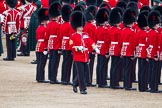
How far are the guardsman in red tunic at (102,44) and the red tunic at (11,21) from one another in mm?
4477

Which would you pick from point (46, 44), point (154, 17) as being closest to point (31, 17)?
point (46, 44)

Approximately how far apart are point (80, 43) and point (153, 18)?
1.81 m

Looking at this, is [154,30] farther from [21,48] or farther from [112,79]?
[21,48]

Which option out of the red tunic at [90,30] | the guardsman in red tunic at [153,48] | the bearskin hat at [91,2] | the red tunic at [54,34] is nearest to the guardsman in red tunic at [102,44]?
the red tunic at [90,30]

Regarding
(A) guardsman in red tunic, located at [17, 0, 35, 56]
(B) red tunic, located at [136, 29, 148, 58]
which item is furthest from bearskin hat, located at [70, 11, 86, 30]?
(A) guardsman in red tunic, located at [17, 0, 35, 56]

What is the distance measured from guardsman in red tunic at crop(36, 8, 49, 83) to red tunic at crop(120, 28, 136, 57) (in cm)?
180

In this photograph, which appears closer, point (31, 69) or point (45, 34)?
point (45, 34)

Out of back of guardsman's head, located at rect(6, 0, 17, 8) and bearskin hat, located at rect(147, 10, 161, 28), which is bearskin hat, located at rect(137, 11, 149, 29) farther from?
back of guardsman's head, located at rect(6, 0, 17, 8)

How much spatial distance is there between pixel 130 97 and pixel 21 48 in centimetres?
815

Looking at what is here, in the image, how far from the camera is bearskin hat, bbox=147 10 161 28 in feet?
62.8

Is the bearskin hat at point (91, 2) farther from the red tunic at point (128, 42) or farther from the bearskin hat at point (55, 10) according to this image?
the red tunic at point (128, 42)

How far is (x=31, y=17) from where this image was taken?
25234 mm

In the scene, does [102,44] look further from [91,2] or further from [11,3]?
[11,3]

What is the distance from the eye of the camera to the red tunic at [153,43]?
1889 centimetres
